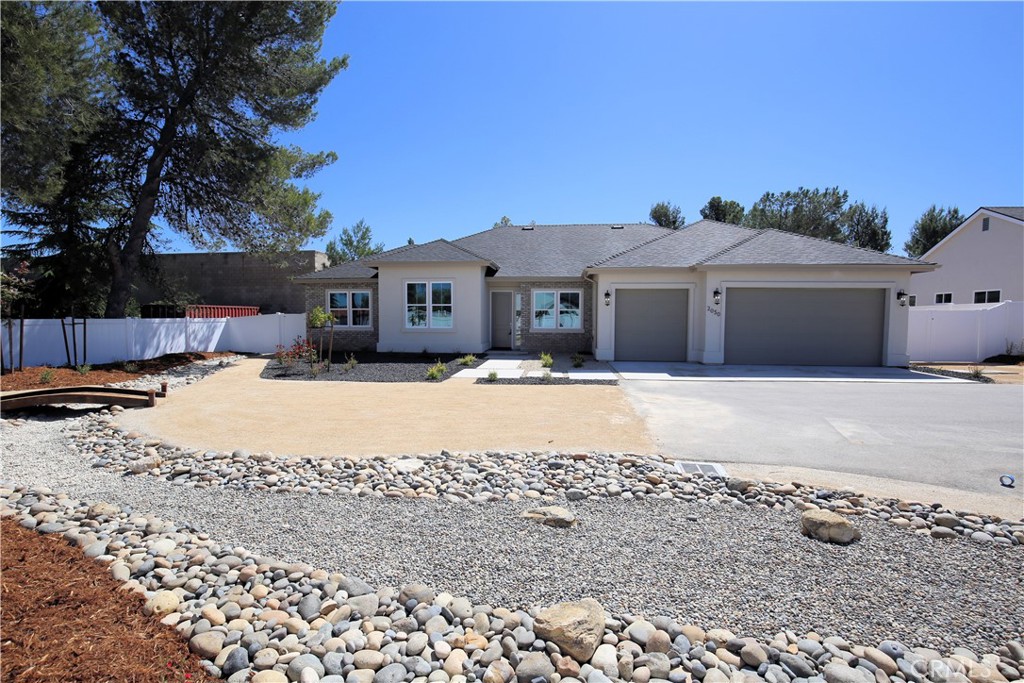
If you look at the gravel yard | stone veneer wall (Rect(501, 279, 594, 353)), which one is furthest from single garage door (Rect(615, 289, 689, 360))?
the gravel yard

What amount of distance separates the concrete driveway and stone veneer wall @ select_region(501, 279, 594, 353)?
7046mm

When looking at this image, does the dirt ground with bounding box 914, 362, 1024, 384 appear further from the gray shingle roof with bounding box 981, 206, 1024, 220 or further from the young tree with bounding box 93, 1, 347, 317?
the young tree with bounding box 93, 1, 347, 317

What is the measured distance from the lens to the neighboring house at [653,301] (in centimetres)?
1490

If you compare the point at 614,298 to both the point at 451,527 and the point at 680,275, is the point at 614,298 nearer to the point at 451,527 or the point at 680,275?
the point at 680,275

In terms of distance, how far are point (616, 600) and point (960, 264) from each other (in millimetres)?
28653

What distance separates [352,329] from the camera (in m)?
19.1

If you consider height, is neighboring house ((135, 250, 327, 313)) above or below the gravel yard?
above

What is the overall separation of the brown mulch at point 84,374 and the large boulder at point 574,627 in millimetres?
12343

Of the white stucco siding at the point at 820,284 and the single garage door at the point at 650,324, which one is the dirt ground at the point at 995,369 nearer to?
the white stucco siding at the point at 820,284

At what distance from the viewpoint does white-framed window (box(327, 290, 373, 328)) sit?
19.0 meters

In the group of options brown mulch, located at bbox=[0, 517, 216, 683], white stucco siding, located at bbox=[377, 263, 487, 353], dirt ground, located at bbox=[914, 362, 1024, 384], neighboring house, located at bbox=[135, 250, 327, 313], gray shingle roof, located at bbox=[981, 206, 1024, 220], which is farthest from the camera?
neighboring house, located at bbox=[135, 250, 327, 313]

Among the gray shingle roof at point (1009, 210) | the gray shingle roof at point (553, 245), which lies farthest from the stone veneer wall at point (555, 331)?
the gray shingle roof at point (1009, 210)

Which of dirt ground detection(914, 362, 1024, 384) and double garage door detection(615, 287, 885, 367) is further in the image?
double garage door detection(615, 287, 885, 367)

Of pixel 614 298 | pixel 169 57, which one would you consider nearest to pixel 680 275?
pixel 614 298
